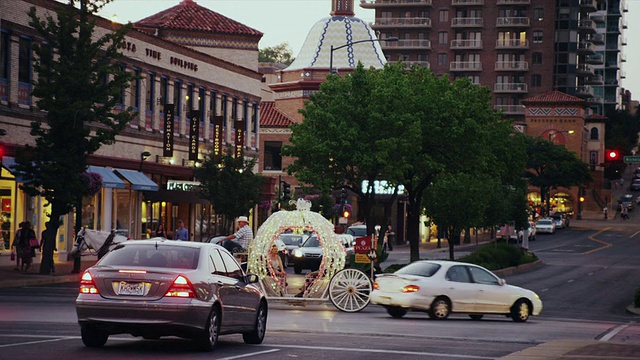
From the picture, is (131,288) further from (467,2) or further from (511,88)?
(467,2)

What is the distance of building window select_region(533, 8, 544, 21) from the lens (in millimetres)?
164375

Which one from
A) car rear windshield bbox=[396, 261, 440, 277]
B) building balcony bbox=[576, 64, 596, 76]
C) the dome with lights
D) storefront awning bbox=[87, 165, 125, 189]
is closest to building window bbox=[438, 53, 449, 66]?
building balcony bbox=[576, 64, 596, 76]

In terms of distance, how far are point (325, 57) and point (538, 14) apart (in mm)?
64580

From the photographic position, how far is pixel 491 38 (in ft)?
542

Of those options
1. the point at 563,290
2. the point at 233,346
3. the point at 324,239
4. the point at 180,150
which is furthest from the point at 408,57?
the point at 233,346

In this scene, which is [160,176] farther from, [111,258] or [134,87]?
[111,258]

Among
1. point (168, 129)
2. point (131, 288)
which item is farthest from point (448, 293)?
point (168, 129)

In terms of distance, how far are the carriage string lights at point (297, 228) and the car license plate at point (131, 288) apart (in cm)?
1194

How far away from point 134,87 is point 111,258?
1623 inches

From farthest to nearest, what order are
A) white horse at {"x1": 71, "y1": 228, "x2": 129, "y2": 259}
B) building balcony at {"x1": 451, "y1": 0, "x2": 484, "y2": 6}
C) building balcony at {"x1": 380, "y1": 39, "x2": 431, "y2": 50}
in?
building balcony at {"x1": 380, "y1": 39, "x2": 431, "y2": 50} < building balcony at {"x1": 451, "y1": 0, "x2": 484, "y2": 6} < white horse at {"x1": 71, "y1": 228, "x2": 129, "y2": 259}

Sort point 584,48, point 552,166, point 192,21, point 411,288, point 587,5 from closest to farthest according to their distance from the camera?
1. point 411,288
2. point 192,21
3. point 552,166
4. point 584,48
5. point 587,5

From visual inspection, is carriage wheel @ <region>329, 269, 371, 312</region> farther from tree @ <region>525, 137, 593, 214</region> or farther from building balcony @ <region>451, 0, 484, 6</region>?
building balcony @ <region>451, 0, 484, 6</region>

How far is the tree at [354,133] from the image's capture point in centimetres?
5222

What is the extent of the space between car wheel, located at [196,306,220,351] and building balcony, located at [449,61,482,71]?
5861 inches
